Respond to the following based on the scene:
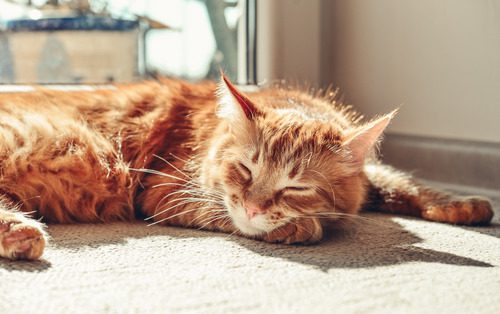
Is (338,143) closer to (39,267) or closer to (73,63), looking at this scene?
(39,267)

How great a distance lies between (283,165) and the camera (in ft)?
4.80

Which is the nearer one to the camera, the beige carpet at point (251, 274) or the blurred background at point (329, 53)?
the beige carpet at point (251, 274)

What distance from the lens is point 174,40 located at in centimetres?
280

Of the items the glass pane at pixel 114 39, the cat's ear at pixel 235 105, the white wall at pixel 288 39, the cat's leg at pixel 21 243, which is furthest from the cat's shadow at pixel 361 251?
the glass pane at pixel 114 39

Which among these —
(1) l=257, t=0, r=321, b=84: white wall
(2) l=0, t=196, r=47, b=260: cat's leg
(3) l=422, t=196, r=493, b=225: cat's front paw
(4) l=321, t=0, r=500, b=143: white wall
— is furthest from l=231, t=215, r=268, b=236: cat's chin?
(1) l=257, t=0, r=321, b=84: white wall

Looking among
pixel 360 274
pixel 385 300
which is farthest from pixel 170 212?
pixel 385 300

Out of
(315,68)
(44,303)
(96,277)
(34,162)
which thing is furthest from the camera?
(315,68)

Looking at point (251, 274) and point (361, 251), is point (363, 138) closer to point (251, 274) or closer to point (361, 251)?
point (361, 251)

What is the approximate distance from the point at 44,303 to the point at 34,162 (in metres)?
0.74

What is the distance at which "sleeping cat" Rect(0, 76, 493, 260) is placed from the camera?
146cm

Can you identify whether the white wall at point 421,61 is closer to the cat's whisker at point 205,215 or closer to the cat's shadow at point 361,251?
the cat's shadow at point 361,251

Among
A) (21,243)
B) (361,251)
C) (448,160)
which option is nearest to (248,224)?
(361,251)

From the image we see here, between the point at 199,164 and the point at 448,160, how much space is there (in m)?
1.10

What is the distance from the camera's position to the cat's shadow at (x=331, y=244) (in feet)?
4.20
